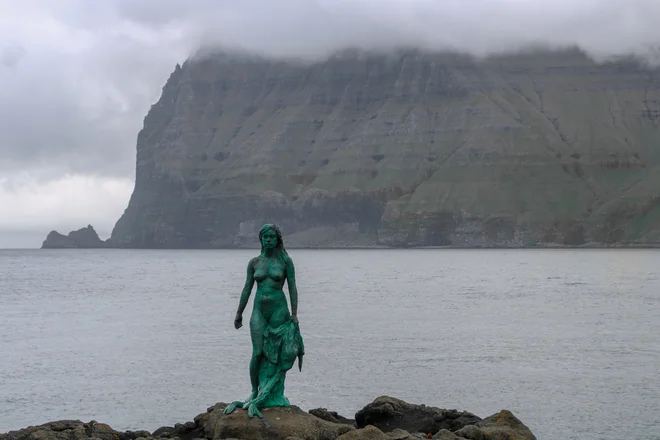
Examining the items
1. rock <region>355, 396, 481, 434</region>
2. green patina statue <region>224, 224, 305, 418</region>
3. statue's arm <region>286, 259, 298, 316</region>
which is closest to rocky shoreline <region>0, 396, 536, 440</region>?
rock <region>355, 396, 481, 434</region>

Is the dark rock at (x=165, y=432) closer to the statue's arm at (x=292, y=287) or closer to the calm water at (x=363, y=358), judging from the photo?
the statue's arm at (x=292, y=287)

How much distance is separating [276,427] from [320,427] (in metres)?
1.07

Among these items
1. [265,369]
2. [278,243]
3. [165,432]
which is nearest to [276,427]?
[265,369]

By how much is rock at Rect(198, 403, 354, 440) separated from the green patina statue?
340mm

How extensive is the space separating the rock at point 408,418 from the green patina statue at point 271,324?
4999mm

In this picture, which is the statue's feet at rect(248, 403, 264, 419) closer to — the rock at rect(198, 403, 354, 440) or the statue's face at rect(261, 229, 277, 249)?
the rock at rect(198, 403, 354, 440)

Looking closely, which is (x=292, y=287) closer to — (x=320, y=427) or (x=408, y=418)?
(x=320, y=427)

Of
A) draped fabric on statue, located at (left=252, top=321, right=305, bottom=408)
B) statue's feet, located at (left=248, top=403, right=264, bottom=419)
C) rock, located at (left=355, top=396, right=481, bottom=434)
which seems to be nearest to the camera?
statue's feet, located at (left=248, top=403, right=264, bottom=419)

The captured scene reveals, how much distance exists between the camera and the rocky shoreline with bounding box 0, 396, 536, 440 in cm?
2411

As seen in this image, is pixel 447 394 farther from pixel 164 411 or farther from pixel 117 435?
pixel 117 435

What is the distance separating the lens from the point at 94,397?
145 ft

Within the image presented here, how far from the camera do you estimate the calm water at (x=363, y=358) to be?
40.9 m

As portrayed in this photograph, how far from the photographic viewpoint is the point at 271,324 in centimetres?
2509

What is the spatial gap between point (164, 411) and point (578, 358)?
25.6 metres
